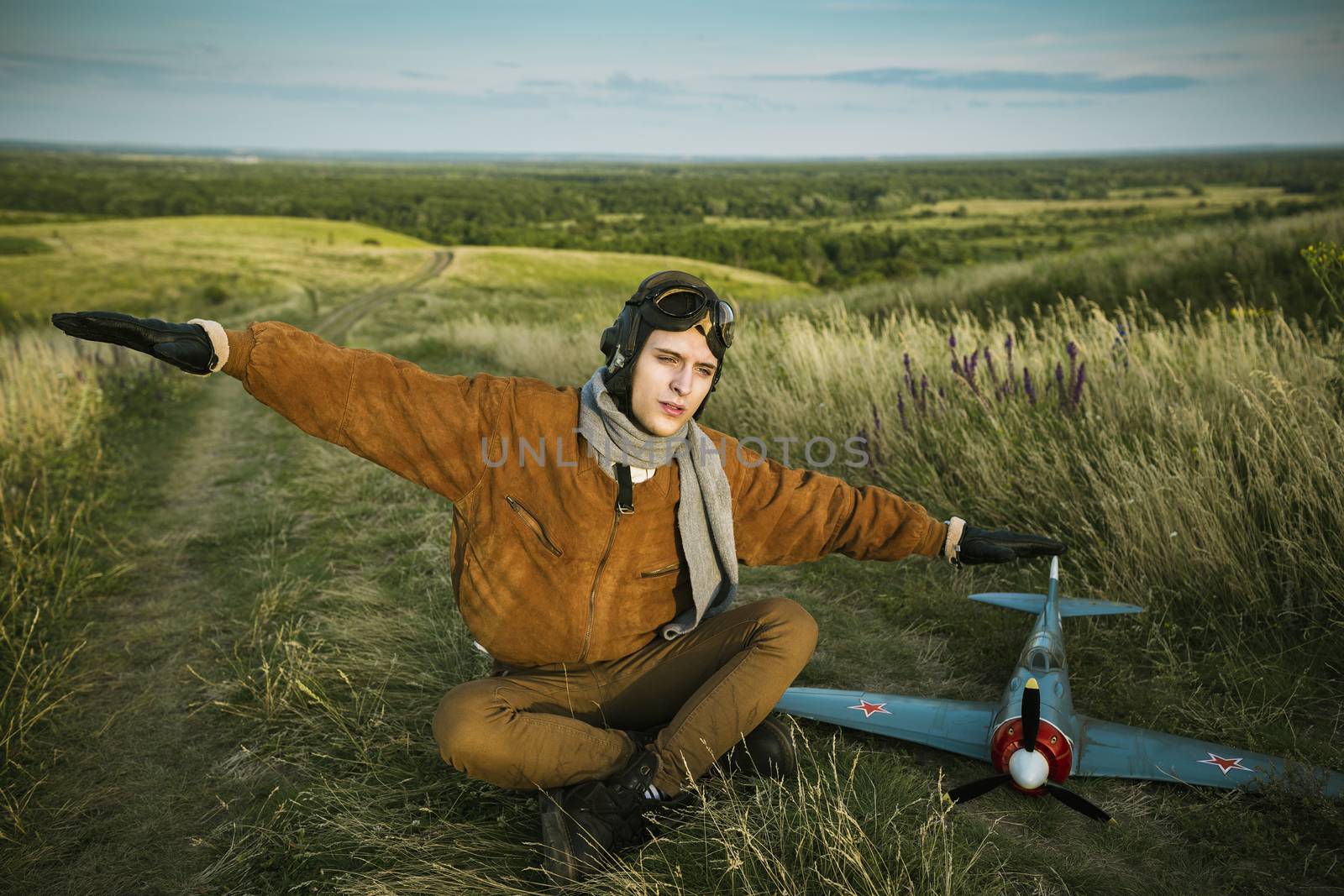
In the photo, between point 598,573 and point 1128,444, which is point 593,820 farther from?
point 1128,444

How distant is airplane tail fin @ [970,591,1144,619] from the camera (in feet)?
11.4

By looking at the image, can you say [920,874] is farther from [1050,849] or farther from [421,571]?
[421,571]

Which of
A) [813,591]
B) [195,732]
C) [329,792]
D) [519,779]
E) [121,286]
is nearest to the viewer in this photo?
[519,779]

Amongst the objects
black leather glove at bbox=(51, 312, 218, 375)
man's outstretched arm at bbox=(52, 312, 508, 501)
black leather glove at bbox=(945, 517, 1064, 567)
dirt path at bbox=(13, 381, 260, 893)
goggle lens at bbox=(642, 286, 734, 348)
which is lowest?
dirt path at bbox=(13, 381, 260, 893)

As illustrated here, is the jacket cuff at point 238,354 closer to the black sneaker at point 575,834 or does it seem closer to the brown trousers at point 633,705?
the brown trousers at point 633,705

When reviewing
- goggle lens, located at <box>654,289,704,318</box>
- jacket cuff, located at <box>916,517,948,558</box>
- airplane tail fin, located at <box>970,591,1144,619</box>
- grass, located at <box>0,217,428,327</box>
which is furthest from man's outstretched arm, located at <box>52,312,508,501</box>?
grass, located at <box>0,217,428,327</box>

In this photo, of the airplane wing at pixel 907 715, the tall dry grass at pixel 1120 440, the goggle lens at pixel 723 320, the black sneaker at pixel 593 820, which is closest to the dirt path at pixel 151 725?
the black sneaker at pixel 593 820

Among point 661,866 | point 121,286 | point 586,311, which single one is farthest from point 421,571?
point 121,286

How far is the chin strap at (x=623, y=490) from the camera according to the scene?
2.56 metres

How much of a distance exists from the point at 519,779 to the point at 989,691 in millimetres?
2180

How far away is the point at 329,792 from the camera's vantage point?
9.16ft

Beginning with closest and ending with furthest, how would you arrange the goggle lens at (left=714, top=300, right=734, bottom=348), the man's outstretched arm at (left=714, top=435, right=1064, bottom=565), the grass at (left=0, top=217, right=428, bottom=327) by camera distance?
1. the goggle lens at (left=714, top=300, right=734, bottom=348)
2. the man's outstretched arm at (left=714, top=435, right=1064, bottom=565)
3. the grass at (left=0, top=217, right=428, bottom=327)

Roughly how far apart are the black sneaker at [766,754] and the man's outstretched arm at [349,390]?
1.30 m

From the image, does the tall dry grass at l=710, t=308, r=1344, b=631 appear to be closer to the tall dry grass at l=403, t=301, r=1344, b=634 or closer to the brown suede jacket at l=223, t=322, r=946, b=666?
the tall dry grass at l=403, t=301, r=1344, b=634
